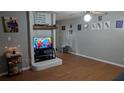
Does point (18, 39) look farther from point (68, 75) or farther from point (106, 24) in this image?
point (106, 24)

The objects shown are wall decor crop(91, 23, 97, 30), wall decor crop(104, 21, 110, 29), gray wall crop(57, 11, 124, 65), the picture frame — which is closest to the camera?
the picture frame

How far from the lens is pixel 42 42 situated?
4.38 meters

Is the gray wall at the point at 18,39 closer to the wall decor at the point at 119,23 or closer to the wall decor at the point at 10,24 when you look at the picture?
the wall decor at the point at 10,24

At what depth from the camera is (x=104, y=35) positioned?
14.6 ft

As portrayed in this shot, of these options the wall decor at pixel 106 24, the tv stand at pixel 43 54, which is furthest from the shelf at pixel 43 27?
the wall decor at pixel 106 24

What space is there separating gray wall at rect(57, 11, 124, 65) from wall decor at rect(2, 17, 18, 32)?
319 cm

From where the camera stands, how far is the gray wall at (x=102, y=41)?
3.97 meters

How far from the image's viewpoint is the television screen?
4.25m

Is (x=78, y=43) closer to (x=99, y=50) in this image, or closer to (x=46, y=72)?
(x=99, y=50)

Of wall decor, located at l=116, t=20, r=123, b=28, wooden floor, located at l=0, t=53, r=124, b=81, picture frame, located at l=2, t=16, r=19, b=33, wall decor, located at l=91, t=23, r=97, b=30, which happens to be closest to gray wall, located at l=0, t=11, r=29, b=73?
picture frame, located at l=2, t=16, r=19, b=33

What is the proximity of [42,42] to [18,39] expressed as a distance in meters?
1.04

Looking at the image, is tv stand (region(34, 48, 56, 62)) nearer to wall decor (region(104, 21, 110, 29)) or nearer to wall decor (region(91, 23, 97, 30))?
wall decor (region(91, 23, 97, 30))
